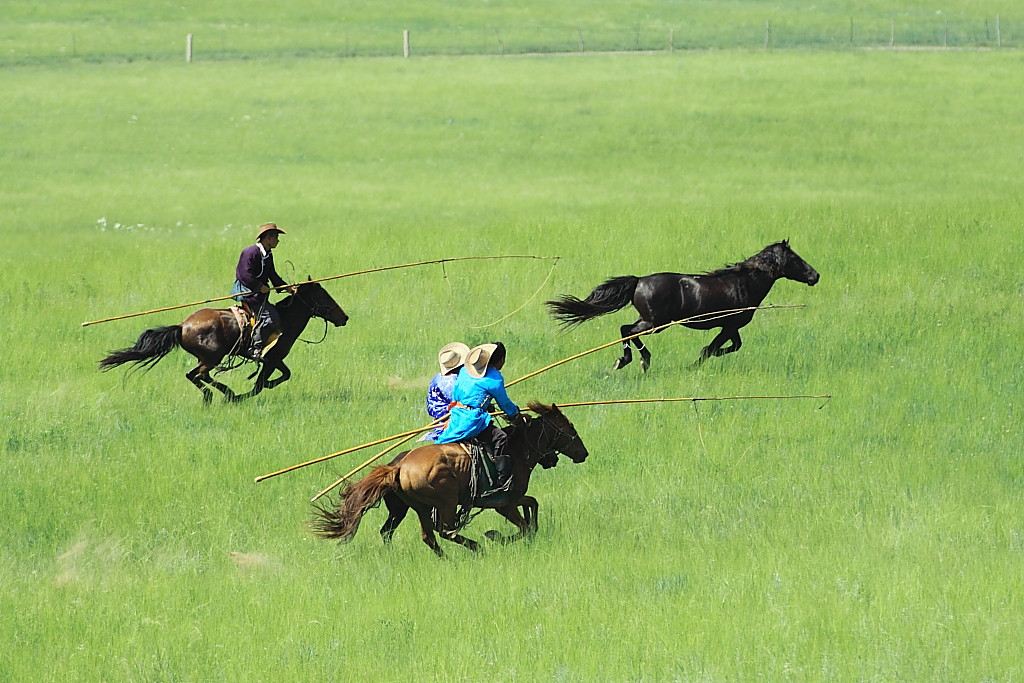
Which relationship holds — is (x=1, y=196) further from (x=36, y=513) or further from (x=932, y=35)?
(x=932, y=35)

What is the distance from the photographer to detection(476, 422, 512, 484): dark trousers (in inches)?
405

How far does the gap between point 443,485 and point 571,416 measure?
16.6 ft

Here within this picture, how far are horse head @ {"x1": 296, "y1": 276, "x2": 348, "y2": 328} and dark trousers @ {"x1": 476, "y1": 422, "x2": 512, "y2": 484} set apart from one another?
227 inches

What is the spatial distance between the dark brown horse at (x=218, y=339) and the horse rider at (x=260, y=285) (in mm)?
125

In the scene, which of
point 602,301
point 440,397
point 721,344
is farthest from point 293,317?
point 440,397

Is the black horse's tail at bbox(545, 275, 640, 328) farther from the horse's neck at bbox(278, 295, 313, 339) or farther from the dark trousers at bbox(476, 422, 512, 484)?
the dark trousers at bbox(476, 422, 512, 484)

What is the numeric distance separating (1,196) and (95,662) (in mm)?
26590

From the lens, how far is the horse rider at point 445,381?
10.7 metres

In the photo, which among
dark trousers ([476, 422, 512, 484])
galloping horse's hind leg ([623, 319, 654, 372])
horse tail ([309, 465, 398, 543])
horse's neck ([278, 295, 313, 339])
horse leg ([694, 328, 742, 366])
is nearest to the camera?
horse tail ([309, 465, 398, 543])

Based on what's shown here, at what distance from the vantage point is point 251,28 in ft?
211

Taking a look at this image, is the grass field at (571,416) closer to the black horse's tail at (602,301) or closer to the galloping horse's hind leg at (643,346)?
the galloping horse's hind leg at (643,346)

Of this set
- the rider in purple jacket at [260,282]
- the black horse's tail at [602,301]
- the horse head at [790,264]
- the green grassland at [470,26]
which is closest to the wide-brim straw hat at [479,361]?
the rider in purple jacket at [260,282]

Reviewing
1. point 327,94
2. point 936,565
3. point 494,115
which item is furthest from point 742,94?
point 936,565

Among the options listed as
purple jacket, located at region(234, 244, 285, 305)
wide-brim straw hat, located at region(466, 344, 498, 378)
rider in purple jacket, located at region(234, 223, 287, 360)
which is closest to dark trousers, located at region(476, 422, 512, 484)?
wide-brim straw hat, located at region(466, 344, 498, 378)
